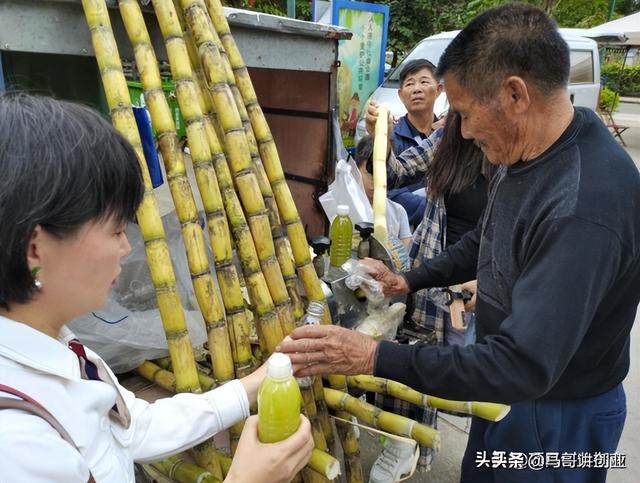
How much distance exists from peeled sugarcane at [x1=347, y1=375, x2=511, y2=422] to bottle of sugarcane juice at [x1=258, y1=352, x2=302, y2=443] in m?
0.63

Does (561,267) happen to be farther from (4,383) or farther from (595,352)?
(4,383)

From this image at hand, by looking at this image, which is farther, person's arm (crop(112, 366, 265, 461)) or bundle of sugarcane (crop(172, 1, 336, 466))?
bundle of sugarcane (crop(172, 1, 336, 466))

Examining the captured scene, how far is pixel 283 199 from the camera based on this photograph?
189cm

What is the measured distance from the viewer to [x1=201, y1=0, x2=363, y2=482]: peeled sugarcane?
6.15 ft

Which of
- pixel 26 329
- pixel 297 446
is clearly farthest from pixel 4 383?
Answer: pixel 297 446

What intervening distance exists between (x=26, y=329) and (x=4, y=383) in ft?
0.33

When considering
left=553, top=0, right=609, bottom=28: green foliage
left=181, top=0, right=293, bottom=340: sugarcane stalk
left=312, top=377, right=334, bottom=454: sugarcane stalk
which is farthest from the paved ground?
left=553, top=0, right=609, bottom=28: green foliage

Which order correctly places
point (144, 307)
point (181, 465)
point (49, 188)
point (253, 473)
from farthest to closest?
point (144, 307) → point (181, 465) → point (253, 473) → point (49, 188)

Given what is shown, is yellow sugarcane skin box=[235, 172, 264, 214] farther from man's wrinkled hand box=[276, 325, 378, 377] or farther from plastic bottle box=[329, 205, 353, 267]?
plastic bottle box=[329, 205, 353, 267]

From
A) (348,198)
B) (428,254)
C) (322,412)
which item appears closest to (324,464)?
(322,412)

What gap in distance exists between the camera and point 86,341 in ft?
5.61

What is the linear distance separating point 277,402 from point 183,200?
2.56 ft

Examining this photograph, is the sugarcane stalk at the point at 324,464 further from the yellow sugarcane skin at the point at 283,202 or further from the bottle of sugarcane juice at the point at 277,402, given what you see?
the yellow sugarcane skin at the point at 283,202

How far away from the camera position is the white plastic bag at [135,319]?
1.73 m
